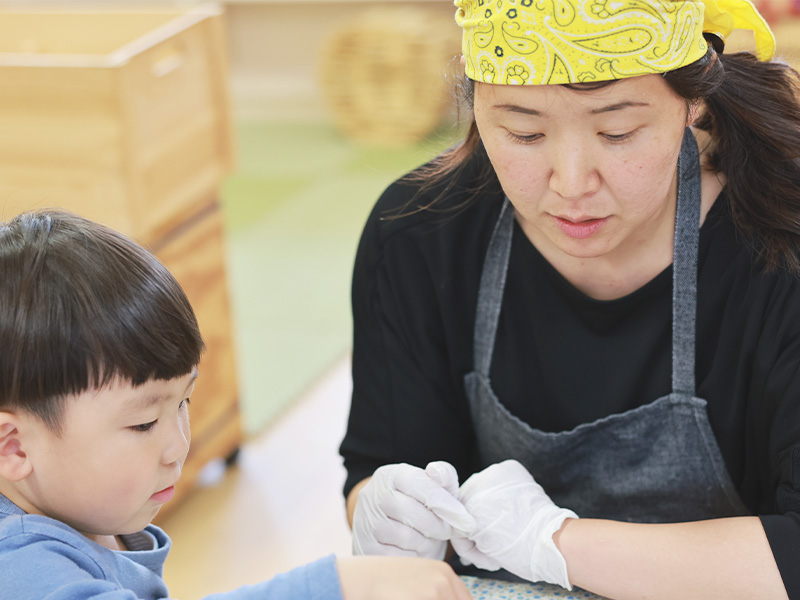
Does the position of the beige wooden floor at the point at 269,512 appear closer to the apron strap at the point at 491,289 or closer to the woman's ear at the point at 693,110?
the apron strap at the point at 491,289

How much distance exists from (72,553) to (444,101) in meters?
3.82

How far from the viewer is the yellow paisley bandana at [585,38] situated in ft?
3.41

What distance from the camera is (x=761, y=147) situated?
1195 mm

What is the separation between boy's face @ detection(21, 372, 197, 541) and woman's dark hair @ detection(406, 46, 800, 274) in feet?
1.75

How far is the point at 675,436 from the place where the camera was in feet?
4.02

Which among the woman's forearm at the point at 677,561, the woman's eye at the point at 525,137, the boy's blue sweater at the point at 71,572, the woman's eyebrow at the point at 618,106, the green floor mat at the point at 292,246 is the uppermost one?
the woman's eyebrow at the point at 618,106

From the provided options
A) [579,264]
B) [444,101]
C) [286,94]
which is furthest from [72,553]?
[286,94]

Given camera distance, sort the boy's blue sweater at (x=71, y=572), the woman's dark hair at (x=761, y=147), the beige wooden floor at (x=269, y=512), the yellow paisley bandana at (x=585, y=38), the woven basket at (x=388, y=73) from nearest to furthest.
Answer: the boy's blue sweater at (x=71, y=572) → the yellow paisley bandana at (x=585, y=38) → the woman's dark hair at (x=761, y=147) → the beige wooden floor at (x=269, y=512) → the woven basket at (x=388, y=73)

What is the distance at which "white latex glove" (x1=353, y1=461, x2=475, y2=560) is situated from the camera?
1.09 meters

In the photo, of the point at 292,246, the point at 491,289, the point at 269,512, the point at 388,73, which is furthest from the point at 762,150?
the point at 388,73

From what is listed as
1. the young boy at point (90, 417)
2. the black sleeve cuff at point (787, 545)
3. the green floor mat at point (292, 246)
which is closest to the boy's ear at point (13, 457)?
the young boy at point (90, 417)

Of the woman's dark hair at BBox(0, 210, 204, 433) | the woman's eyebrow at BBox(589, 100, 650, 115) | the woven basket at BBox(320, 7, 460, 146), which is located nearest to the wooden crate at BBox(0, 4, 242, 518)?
the woman's dark hair at BBox(0, 210, 204, 433)

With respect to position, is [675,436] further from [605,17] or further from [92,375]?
[92,375]

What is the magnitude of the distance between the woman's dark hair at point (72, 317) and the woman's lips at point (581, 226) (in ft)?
1.47
